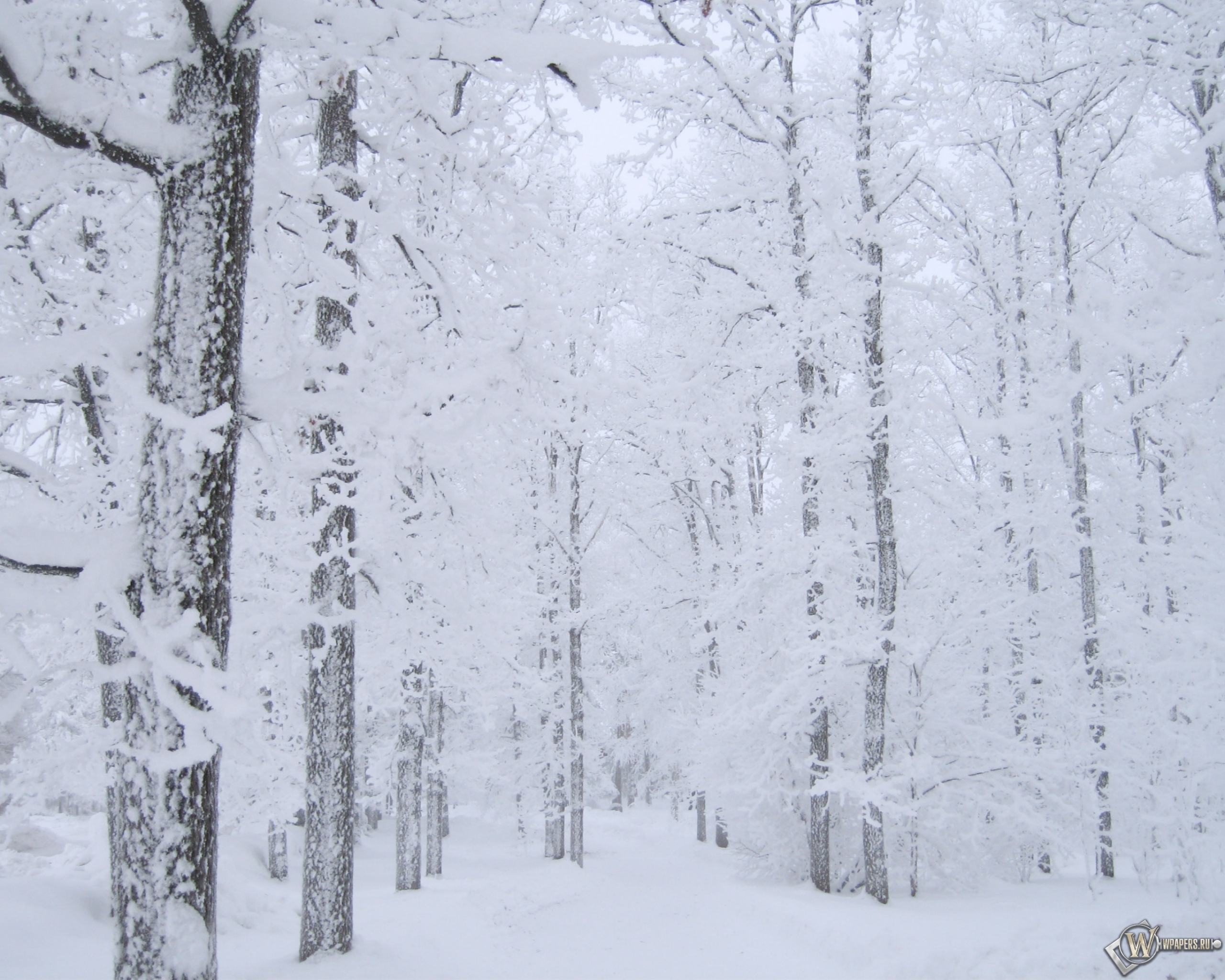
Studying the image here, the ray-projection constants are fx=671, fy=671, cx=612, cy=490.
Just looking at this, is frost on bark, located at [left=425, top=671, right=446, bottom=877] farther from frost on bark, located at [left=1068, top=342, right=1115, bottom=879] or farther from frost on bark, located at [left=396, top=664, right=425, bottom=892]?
frost on bark, located at [left=1068, top=342, right=1115, bottom=879]

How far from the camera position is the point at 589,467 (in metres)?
17.3

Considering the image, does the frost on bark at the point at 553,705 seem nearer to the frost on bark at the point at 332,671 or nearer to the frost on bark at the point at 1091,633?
the frost on bark at the point at 332,671

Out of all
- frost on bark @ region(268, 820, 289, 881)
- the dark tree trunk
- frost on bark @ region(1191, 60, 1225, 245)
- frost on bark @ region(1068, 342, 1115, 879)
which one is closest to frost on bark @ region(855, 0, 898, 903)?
frost on bark @ region(1068, 342, 1115, 879)

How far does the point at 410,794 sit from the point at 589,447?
8.78m

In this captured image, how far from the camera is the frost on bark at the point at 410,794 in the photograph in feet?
41.0

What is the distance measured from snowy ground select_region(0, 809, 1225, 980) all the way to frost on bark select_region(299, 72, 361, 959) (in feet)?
1.55

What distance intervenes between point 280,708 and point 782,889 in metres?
7.64

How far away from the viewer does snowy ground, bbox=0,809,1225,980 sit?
609 centimetres

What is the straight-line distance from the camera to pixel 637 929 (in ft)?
31.8

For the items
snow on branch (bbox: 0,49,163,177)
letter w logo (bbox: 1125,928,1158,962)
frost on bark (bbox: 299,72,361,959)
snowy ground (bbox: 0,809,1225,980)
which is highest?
snow on branch (bbox: 0,49,163,177)

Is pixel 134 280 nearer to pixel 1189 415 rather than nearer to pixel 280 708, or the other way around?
pixel 280 708

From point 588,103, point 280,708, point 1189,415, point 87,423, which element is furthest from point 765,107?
point 280,708

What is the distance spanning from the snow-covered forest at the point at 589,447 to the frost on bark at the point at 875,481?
65 mm

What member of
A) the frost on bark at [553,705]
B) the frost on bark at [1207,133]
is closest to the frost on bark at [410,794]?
the frost on bark at [553,705]
